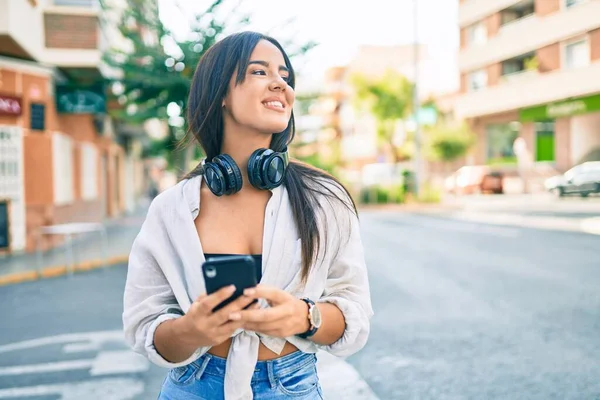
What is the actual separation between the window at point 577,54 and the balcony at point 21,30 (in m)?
22.6

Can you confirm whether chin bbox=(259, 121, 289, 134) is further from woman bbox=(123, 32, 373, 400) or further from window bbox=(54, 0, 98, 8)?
window bbox=(54, 0, 98, 8)

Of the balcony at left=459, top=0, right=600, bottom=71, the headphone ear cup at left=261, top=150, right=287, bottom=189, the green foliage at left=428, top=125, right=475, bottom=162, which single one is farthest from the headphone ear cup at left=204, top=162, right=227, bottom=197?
the green foliage at left=428, top=125, right=475, bottom=162

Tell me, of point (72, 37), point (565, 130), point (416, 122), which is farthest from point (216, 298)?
point (565, 130)

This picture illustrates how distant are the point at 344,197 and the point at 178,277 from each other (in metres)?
0.52

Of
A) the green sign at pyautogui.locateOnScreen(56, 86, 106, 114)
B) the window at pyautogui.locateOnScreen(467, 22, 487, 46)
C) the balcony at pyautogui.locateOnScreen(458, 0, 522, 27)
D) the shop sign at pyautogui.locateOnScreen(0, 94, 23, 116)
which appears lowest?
the shop sign at pyautogui.locateOnScreen(0, 94, 23, 116)

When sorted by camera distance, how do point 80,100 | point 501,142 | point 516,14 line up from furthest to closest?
point 501,142 → point 516,14 → point 80,100

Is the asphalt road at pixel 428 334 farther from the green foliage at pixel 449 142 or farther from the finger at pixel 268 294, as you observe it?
the green foliage at pixel 449 142

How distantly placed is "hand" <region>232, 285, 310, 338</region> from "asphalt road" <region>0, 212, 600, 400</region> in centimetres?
264

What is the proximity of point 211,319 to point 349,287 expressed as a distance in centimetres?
48

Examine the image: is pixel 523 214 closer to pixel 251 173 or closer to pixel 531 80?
pixel 531 80

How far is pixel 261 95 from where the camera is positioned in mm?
1679

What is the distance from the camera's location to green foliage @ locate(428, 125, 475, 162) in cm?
3450

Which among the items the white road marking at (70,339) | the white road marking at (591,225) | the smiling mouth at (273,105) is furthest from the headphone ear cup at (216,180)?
the white road marking at (591,225)

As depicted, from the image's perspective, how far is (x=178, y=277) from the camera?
5.25 ft
